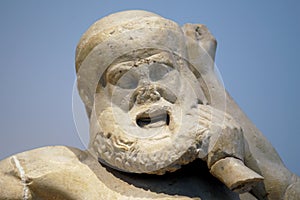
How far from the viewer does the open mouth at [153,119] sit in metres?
2.03

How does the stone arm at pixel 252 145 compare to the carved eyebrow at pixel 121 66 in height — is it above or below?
below

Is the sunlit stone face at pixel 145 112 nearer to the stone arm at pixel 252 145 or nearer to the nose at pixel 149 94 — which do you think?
the nose at pixel 149 94

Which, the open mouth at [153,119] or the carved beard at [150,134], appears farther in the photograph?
the open mouth at [153,119]

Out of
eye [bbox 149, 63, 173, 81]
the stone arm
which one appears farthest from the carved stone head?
the stone arm

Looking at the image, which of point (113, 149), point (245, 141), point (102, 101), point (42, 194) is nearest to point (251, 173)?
point (245, 141)

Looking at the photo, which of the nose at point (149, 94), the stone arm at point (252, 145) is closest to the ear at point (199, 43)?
the stone arm at point (252, 145)

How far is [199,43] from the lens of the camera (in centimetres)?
247

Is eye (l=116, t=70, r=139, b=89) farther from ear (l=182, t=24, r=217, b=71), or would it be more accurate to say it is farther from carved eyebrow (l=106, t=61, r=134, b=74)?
ear (l=182, t=24, r=217, b=71)

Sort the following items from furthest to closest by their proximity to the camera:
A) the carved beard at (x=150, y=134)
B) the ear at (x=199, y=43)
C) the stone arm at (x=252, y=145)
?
1. the ear at (x=199, y=43)
2. the stone arm at (x=252, y=145)
3. the carved beard at (x=150, y=134)

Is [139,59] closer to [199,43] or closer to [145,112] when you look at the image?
[145,112]

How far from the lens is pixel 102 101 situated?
2.15 m

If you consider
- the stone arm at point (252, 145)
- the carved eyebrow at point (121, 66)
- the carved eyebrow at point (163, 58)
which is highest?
the carved eyebrow at point (163, 58)

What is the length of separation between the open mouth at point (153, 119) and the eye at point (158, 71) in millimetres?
162

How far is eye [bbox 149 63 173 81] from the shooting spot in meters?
2.08
